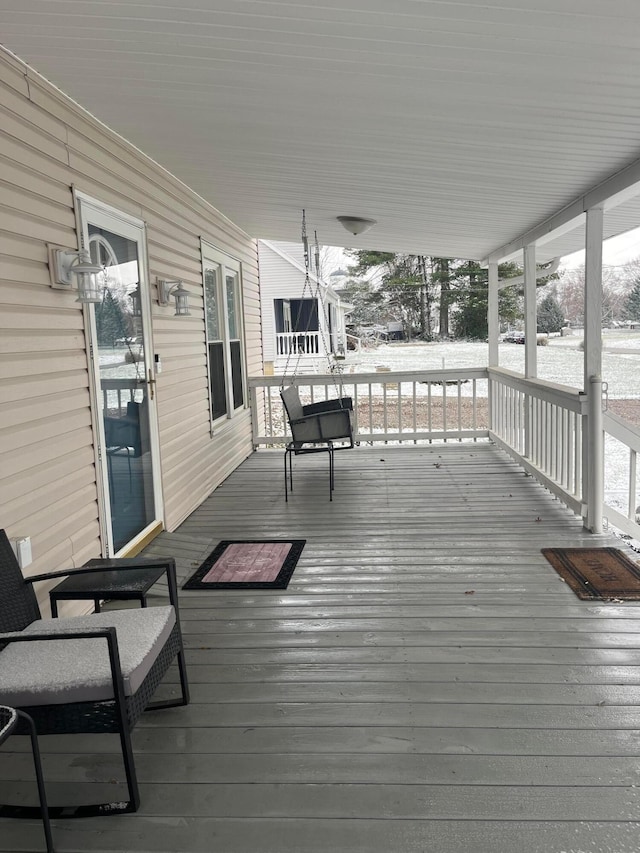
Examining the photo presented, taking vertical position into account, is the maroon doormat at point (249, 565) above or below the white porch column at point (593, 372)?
below

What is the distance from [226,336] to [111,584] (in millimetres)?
4610

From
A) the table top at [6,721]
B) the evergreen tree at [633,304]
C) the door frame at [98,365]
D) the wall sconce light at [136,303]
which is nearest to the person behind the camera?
the table top at [6,721]

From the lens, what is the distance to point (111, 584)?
8.71 feet

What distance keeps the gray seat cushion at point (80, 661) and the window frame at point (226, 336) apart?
407cm

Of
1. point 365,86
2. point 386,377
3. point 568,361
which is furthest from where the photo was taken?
point 568,361

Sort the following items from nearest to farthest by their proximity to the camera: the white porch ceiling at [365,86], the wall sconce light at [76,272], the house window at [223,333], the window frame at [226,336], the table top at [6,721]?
the table top at [6,721]
the white porch ceiling at [365,86]
the wall sconce light at [76,272]
the window frame at [226,336]
the house window at [223,333]

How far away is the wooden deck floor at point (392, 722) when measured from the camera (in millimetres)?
1807

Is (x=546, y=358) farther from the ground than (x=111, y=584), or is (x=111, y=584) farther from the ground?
(x=546, y=358)

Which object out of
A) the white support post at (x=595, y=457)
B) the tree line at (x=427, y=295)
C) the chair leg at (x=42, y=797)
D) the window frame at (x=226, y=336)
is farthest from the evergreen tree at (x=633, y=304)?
the chair leg at (x=42, y=797)

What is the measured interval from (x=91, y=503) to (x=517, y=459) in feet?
14.7

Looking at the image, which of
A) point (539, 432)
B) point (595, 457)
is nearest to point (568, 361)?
point (539, 432)

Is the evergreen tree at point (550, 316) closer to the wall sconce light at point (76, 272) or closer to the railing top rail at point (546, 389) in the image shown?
the railing top rail at point (546, 389)

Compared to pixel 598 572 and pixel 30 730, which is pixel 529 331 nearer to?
pixel 598 572

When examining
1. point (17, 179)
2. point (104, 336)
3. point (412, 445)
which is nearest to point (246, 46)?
→ point (17, 179)
